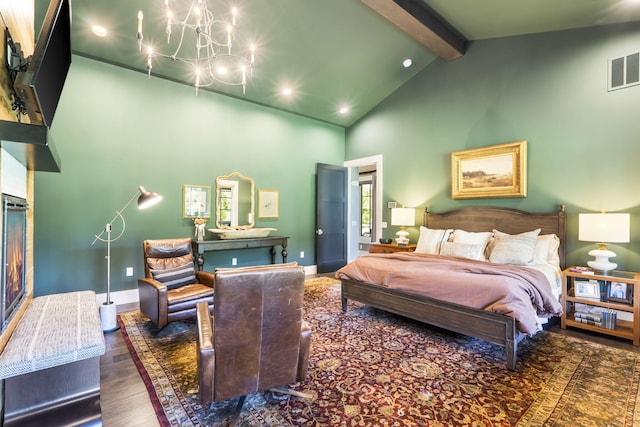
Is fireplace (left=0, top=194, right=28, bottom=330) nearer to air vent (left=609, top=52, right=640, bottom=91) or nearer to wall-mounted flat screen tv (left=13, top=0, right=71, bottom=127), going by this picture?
wall-mounted flat screen tv (left=13, top=0, right=71, bottom=127)

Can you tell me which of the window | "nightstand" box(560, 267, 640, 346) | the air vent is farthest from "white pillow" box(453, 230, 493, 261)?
the window

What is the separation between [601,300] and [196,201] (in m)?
5.37

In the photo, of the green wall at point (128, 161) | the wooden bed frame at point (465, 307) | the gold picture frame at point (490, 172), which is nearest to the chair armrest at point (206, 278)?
the green wall at point (128, 161)

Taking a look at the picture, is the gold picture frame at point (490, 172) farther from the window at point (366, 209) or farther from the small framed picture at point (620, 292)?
the window at point (366, 209)

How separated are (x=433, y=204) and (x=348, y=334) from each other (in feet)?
10.00

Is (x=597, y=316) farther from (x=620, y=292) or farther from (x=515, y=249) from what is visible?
(x=515, y=249)

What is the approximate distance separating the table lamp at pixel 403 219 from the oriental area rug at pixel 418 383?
2.20m

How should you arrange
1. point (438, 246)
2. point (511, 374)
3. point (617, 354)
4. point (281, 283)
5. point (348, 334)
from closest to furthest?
point (281, 283) < point (511, 374) < point (617, 354) < point (348, 334) < point (438, 246)

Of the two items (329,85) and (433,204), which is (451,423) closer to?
(433,204)

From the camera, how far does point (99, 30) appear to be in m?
3.42

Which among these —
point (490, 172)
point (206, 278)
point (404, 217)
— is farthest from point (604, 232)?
point (206, 278)

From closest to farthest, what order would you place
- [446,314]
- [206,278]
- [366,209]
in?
[446,314] < [206,278] < [366,209]

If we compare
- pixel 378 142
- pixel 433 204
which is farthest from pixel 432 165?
pixel 378 142

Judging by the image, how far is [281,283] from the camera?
168 cm
